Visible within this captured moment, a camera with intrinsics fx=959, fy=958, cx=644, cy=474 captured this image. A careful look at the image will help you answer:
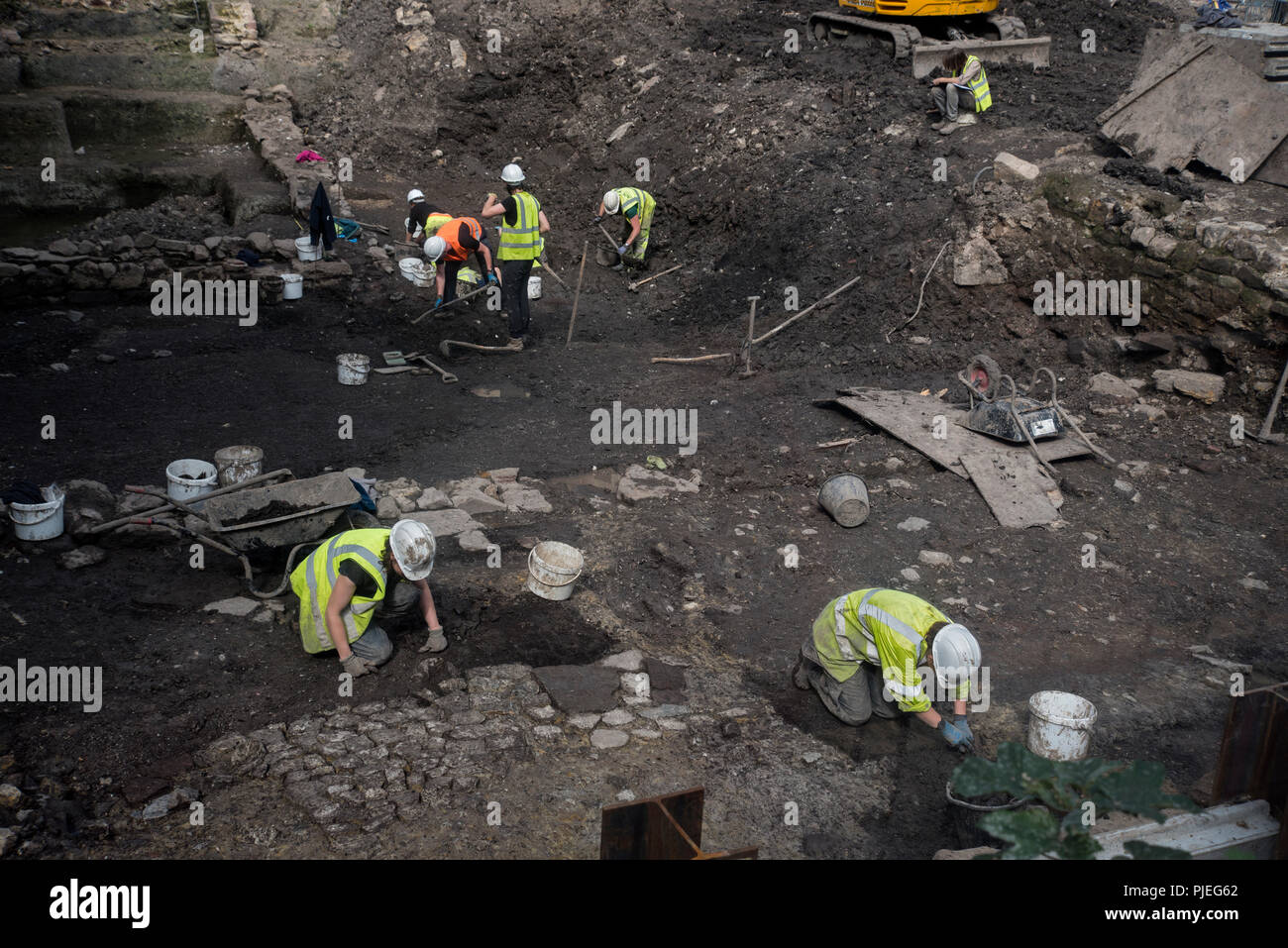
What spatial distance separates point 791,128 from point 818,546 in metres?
7.36

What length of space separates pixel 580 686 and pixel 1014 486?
3.80 m

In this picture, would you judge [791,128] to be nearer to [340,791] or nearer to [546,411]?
[546,411]

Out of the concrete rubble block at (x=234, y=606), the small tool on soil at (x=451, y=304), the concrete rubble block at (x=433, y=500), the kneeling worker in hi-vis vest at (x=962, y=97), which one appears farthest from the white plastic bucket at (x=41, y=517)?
the kneeling worker in hi-vis vest at (x=962, y=97)

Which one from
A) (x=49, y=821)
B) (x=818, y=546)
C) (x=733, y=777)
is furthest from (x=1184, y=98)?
(x=49, y=821)

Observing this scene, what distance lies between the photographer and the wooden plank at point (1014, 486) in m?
6.88

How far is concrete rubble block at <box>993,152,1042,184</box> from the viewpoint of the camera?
9.51 m

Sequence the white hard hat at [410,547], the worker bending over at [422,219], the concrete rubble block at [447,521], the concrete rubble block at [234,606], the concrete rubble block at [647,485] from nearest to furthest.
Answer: the white hard hat at [410,547] → the concrete rubble block at [234,606] → the concrete rubble block at [447,521] → the concrete rubble block at [647,485] → the worker bending over at [422,219]

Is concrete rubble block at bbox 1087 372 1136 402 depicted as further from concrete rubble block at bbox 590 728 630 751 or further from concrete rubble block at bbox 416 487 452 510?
concrete rubble block at bbox 590 728 630 751

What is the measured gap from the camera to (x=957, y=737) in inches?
183

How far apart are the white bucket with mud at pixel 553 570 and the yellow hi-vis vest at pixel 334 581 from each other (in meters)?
1.06

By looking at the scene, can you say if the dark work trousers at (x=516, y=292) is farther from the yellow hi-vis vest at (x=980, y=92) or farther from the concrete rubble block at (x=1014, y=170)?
the yellow hi-vis vest at (x=980, y=92)

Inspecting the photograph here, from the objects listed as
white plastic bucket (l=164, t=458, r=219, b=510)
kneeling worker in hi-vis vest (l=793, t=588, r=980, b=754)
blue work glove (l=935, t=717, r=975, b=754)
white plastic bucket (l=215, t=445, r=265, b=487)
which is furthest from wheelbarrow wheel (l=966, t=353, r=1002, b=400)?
white plastic bucket (l=164, t=458, r=219, b=510)

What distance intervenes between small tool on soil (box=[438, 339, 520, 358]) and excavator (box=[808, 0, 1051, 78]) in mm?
7181

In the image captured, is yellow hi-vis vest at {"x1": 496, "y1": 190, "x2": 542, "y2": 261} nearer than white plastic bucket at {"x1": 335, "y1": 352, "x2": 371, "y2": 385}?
No
